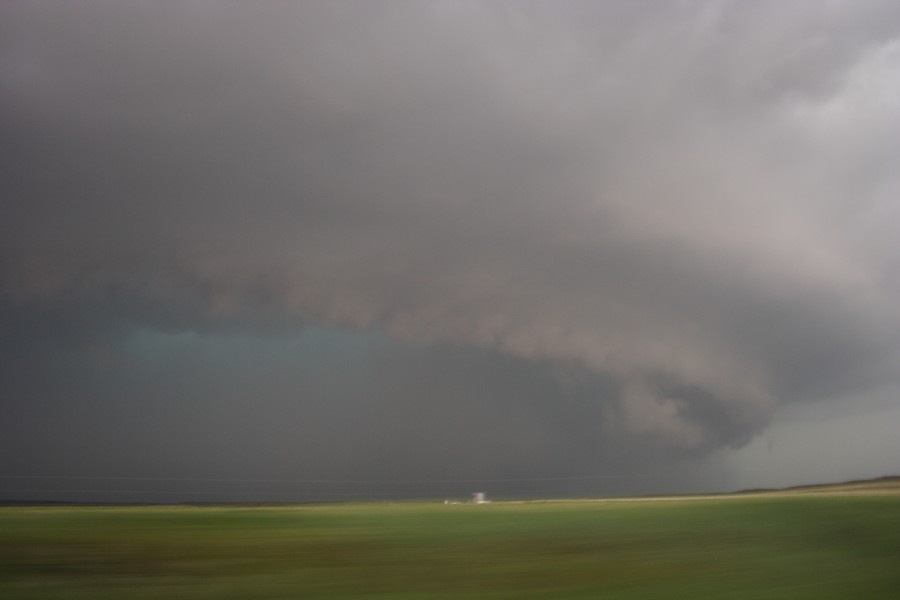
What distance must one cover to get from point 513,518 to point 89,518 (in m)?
9.11

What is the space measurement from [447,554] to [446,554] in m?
0.02

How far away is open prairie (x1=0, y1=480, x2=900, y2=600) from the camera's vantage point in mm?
11711

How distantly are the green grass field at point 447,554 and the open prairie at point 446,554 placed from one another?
38 millimetres

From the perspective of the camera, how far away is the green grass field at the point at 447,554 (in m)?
11.7

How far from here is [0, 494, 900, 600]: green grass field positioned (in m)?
11.7

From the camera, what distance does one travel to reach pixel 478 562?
13.5m

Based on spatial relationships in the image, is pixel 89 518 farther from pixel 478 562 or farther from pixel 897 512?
pixel 897 512

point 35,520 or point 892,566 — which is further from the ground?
point 35,520

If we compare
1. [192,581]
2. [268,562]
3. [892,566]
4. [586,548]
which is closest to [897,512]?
[892,566]

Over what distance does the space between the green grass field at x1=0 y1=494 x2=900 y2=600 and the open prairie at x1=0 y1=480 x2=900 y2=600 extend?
0.12 ft

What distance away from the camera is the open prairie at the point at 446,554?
38.4ft

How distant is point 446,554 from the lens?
1404cm

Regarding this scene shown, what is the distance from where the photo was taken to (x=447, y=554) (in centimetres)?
1404

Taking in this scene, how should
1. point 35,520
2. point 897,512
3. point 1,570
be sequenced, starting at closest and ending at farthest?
point 1,570 < point 35,520 < point 897,512
